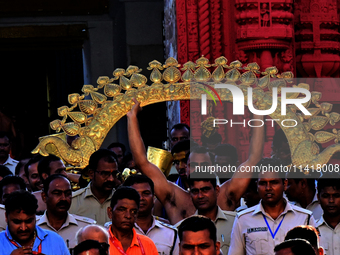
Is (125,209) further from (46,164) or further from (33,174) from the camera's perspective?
(33,174)

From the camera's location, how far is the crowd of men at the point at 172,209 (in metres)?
4.80

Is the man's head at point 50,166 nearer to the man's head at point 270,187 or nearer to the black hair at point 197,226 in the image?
the man's head at point 270,187

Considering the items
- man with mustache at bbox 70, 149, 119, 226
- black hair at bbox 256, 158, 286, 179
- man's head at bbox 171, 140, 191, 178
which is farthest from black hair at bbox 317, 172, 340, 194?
man with mustache at bbox 70, 149, 119, 226

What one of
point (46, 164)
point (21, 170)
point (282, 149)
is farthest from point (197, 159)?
point (21, 170)

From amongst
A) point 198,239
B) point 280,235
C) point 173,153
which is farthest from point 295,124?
point 198,239

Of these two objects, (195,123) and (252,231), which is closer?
(252,231)

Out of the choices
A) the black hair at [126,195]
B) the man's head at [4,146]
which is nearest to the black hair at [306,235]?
the black hair at [126,195]

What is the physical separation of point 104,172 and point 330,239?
1.78 meters

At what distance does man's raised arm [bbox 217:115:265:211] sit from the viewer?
5.94m

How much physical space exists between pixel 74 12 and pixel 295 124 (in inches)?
197

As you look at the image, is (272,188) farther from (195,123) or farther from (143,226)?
(195,123)

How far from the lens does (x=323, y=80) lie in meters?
9.55

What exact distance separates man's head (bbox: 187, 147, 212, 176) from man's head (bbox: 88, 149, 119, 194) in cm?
62

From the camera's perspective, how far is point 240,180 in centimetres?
594
